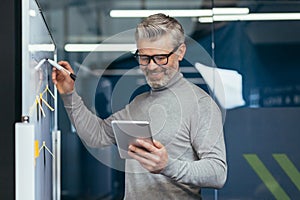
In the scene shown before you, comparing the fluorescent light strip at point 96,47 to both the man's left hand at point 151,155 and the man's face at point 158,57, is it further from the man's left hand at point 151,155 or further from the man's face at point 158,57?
the man's left hand at point 151,155

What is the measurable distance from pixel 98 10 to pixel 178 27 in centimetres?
197

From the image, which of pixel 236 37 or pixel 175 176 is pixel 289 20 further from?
pixel 175 176

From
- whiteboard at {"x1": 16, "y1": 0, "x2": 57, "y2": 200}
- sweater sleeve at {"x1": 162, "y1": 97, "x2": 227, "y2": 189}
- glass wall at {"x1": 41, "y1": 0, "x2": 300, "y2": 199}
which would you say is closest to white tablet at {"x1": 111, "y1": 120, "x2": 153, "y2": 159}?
sweater sleeve at {"x1": 162, "y1": 97, "x2": 227, "y2": 189}

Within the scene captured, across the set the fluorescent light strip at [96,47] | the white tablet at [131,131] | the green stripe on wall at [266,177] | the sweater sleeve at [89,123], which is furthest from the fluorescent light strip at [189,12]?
the white tablet at [131,131]

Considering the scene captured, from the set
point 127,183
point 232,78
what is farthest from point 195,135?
point 232,78

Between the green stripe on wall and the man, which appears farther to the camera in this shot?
the green stripe on wall

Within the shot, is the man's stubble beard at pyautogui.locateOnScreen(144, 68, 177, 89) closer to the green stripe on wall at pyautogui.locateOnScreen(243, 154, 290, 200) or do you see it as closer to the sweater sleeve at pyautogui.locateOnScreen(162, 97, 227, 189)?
the sweater sleeve at pyautogui.locateOnScreen(162, 97, 227, 189)

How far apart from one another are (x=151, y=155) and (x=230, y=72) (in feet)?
7.05

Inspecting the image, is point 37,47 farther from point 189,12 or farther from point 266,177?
point 266,177

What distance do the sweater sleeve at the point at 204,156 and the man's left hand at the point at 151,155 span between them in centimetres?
4

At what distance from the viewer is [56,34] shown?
3830 millimetres

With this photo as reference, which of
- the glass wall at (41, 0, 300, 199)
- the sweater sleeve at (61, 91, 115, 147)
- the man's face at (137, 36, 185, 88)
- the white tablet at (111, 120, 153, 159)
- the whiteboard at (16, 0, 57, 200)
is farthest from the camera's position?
the glass wall at (41, 0, 300, 199)

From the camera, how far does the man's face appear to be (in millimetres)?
1984

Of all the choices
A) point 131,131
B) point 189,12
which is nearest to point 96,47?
point 189,12
